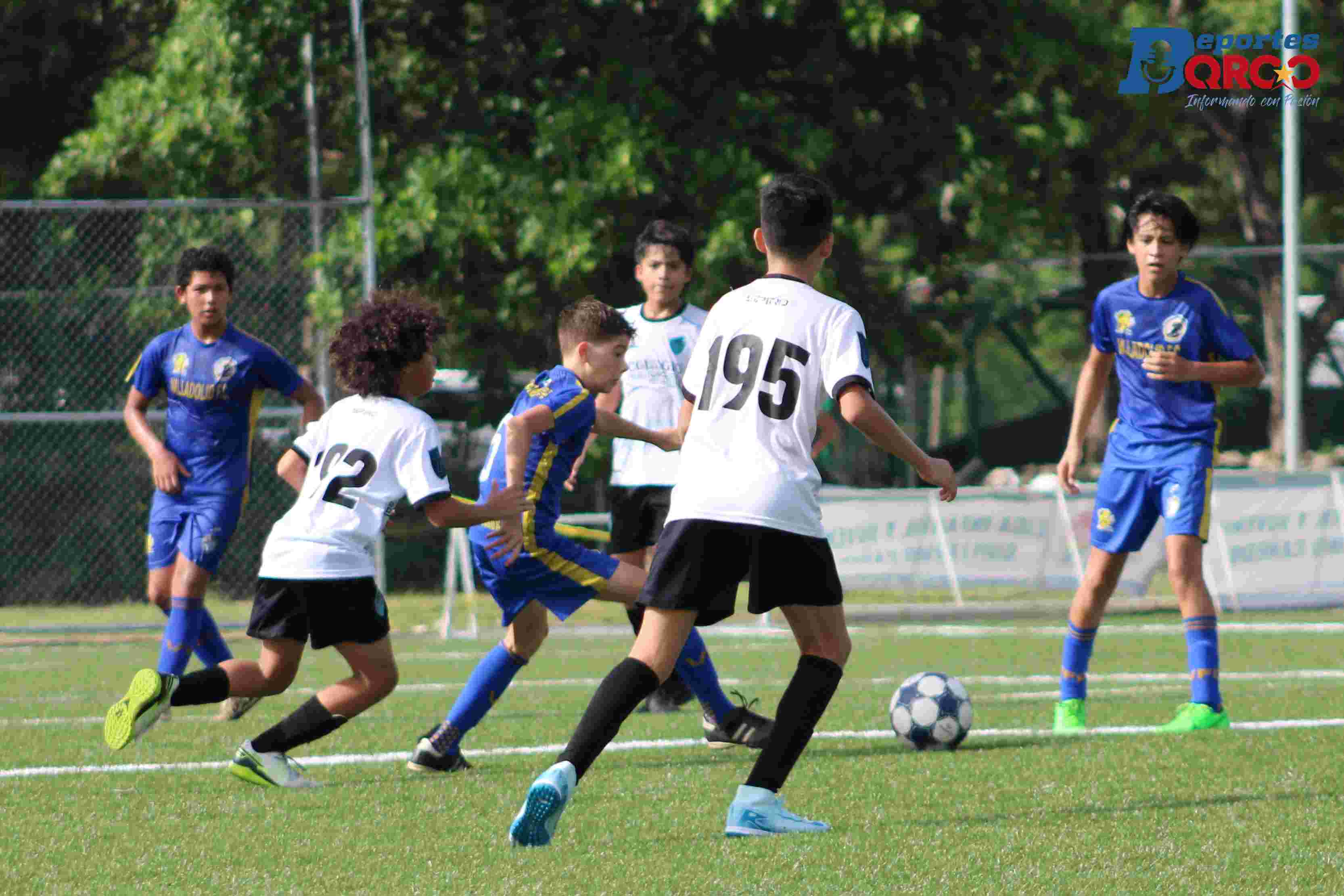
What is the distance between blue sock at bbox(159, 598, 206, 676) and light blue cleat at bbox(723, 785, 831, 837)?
3.98 meters

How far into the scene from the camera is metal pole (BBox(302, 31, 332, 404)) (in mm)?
14688

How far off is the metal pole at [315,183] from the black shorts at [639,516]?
22.2ft

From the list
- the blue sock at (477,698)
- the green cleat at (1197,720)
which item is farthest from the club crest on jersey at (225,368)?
the green cleat at (1197,720)

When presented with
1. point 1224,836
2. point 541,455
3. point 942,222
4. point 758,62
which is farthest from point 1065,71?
point 1224,836

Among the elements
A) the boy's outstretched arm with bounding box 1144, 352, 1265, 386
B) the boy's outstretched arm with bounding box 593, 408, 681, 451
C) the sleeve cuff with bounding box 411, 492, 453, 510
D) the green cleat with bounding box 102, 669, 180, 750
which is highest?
the boy's outstretched arm with bounding box 1144, 352, 1265, 386

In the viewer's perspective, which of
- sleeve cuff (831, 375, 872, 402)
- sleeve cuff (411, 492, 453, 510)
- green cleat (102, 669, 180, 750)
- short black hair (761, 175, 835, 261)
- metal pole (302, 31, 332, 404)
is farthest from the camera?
metal pole (302, 31, 332, 404)

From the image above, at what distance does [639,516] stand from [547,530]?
1595mm

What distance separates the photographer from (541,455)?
642 cm

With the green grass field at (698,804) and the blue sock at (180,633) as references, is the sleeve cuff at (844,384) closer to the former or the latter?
the green grass field at (698,804)

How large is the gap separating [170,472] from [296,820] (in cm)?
344

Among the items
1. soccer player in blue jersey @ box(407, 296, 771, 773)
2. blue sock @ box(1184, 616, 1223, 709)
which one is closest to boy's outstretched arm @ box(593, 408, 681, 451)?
soccer player in blue jersey @ box(407, 296, 771, 773)

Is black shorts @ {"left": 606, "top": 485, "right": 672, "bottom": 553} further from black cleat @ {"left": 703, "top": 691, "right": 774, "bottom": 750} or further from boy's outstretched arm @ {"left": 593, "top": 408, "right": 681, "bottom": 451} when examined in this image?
black cleat @ {"left": 703, "top": 691, "right": 774, "bottom": 750}

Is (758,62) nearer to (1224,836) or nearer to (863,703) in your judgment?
(863,703)

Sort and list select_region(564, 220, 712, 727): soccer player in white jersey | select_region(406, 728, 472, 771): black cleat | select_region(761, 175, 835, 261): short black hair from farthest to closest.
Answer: select_region(564, 220, 712, 727): soccer player in white jersey
select_region(406, 728, 472, 771): black cleat
select_region(761, 175, 835, 261): short black hair
